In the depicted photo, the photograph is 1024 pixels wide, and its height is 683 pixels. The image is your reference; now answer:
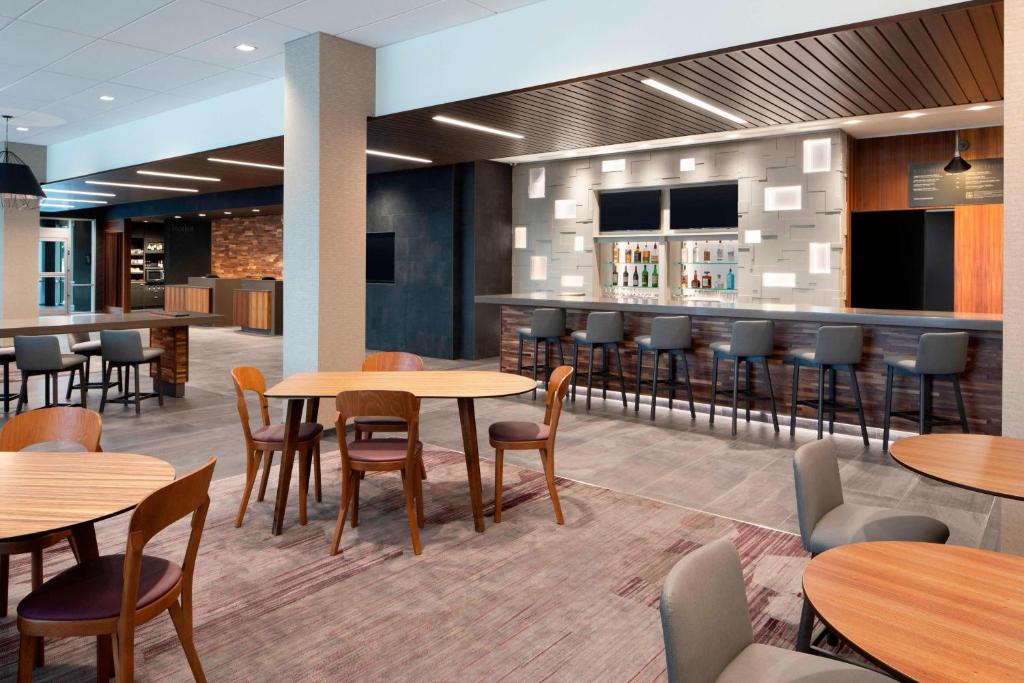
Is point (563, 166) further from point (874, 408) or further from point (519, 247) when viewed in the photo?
point (874, 408)

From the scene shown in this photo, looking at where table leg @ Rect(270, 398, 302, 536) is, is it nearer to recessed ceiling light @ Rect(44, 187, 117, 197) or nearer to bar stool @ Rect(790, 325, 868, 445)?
bar stool @ Rect(790, 325, 868, 445)

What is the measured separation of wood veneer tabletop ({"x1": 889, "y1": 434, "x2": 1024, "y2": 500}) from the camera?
2.15 metres

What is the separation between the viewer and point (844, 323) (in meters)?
5.75

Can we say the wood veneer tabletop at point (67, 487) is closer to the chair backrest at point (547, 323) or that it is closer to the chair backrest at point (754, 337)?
the chair backrest at point (754, 337)

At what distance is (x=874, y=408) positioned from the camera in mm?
5781

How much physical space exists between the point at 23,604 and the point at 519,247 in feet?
31.3

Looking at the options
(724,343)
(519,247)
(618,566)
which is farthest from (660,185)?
(618,566)

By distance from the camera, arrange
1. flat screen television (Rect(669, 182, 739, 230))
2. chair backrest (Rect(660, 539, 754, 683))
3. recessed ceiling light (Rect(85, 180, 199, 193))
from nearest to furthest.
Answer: chair backrest (Rect(660, 539, 754, 683))
flat screen television (Rect(669, 182, 739, 230))
recessed ceiling light (Rect(85, 180, 199, 193))

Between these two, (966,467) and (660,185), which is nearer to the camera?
(966,467)

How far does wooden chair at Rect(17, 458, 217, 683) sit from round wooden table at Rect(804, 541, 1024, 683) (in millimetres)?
1639

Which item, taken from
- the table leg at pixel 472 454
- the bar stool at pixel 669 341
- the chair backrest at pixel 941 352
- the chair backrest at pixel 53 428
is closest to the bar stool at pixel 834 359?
the chair backrest at pixel 941 352

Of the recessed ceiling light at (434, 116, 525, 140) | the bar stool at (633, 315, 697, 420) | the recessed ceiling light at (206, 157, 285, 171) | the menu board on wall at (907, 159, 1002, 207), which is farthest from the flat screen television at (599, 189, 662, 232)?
the recessed ceiling light at (206, 157, 285, 171)

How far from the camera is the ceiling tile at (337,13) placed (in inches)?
198

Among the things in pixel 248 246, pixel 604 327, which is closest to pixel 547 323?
pixel 604 327
